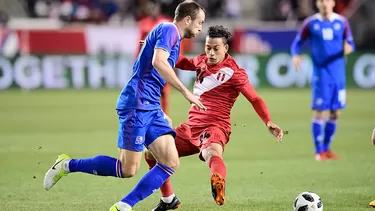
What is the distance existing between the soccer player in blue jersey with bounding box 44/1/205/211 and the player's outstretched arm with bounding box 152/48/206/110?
7.0 inches

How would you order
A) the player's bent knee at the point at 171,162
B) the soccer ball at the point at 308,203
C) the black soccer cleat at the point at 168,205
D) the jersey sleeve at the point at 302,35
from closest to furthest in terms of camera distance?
the player's bent knee at the point at 171,162 → the soccer ball at the point at 308,203 → the black soccer cleat at the point at 168,205 → the jersey sleeve at the point at 302,35

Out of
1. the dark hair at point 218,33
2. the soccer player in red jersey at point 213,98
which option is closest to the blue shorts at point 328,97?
the soccer player in red jersey at point 213,98

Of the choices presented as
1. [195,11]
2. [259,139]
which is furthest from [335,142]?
[195,11]

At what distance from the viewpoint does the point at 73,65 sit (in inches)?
840

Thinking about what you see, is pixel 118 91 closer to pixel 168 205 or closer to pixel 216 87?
pixel 216 87

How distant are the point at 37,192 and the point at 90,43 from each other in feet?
48.7

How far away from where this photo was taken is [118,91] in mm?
21484

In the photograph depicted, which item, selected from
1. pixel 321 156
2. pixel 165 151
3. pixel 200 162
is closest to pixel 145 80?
pixel 165 151

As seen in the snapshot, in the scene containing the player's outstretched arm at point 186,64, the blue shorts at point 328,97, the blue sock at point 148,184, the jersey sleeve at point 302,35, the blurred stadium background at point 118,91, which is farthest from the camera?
the jersey sleeve at point 302,35

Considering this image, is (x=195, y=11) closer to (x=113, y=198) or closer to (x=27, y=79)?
(x=113, y=198)

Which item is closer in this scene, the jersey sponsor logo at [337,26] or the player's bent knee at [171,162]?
the player's bent knee at [171,162]

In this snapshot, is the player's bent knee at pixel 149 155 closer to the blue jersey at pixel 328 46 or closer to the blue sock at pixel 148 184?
the blue sock at pixel 148 184

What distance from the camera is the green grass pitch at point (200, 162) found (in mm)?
7832

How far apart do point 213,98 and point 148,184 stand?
1.48m
